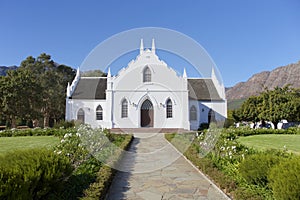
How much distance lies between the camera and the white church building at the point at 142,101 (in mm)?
29125

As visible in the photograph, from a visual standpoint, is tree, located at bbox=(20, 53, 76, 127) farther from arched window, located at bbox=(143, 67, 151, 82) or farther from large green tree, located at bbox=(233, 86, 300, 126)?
large green tree, located at bbox=(233, 86, 300, 126)

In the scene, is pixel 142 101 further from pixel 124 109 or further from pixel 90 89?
pixel 90 89

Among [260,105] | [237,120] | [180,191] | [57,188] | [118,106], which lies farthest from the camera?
[237,120]

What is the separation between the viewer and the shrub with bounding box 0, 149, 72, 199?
11.3ft

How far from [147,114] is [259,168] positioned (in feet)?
80.7

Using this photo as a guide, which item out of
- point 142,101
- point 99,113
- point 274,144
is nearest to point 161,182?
point 274,144

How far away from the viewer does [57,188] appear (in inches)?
195

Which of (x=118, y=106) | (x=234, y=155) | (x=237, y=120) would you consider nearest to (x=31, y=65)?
(x=118, y=106)

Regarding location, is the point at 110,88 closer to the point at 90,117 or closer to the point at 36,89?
the point at 90,117

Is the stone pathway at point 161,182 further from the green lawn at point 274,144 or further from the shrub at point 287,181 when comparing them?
the green lawn at point 274,144

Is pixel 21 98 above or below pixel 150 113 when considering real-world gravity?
above

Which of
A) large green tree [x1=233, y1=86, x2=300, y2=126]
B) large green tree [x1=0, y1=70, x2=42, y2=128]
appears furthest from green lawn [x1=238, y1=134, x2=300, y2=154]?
large green tree [x1=0, y1=70, x2=42, y2=128]

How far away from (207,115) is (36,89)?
22674 mm

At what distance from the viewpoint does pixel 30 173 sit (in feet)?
13.1
